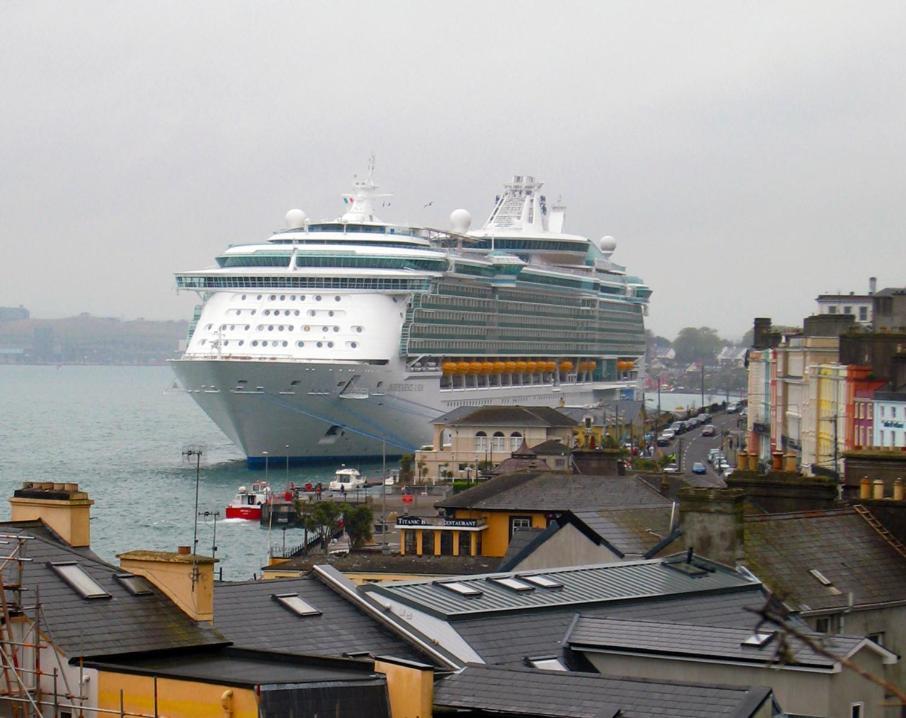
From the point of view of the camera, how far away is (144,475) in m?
95.0

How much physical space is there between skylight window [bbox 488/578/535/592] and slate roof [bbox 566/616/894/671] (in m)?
2.21

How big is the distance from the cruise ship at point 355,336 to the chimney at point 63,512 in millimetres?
77580

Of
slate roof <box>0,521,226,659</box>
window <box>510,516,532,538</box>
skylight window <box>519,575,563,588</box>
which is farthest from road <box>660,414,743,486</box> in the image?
slate roof <box>0,521,226,659</box>

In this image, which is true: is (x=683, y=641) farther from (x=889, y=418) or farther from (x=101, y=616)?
(x=889, y=418)

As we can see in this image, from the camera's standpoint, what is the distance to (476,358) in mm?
117125

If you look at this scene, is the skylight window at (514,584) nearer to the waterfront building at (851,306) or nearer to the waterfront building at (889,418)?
the waterfront building at (889,418)

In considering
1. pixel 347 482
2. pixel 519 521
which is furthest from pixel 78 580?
pixel 347 482

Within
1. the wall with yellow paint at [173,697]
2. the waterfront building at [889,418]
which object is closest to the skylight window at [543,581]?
the wall with yellow paint at [173,697]

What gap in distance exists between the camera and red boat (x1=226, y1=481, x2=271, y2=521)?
72000mm

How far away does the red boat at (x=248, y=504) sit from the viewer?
236ft

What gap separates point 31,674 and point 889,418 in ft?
144

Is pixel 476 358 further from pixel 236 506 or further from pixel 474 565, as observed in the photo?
pixel 474 565

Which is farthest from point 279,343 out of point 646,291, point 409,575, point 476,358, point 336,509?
point 409,575

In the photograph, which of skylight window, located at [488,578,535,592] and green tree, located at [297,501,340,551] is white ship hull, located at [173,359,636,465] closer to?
green tree, located at [297,501,340,551]
